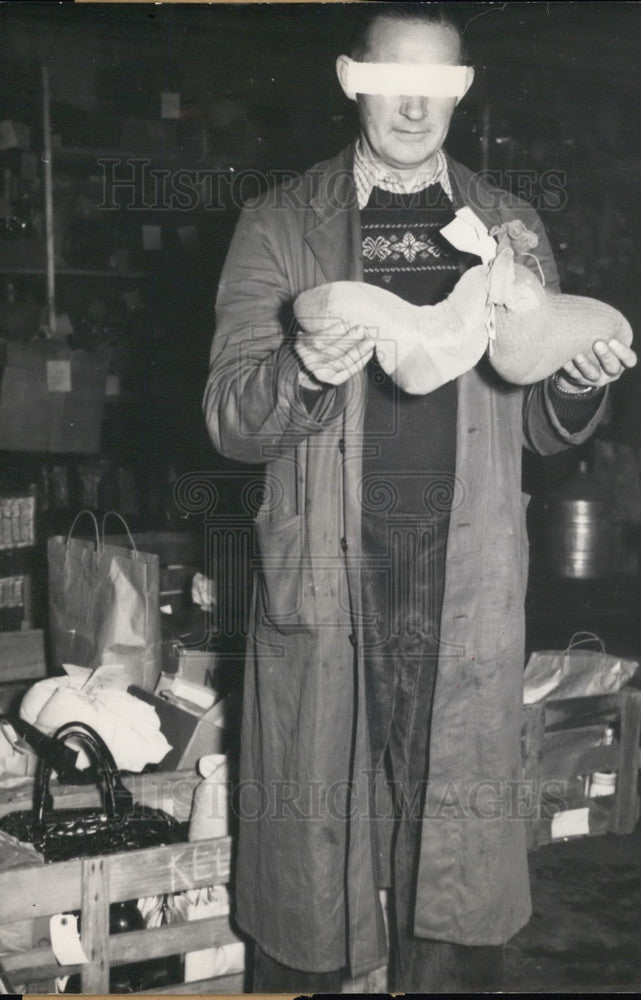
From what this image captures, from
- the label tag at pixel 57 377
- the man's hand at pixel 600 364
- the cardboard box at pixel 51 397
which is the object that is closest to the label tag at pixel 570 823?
the man's hand at pixel 600 364

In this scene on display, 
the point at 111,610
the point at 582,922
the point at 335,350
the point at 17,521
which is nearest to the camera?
the point at 335,350

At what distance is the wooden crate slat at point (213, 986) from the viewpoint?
62.0 inches

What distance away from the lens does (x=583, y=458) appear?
11.1 feet

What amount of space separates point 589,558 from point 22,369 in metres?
2.01

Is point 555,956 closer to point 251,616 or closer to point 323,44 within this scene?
point 251,616

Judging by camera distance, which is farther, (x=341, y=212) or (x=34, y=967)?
(x=34, y=967)

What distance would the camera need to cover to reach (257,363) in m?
1.28

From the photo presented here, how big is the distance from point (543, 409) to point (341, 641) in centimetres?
45

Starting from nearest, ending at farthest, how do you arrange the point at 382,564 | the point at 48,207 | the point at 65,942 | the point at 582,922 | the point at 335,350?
the point at 335,350 < the point at 382,564 < the point at 65,942 < the point at 582,922 < the point at 48,207

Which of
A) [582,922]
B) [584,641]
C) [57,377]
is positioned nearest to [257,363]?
[582,922]

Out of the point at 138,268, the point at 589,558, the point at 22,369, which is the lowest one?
the point at 589,558

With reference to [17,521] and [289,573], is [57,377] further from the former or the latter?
[289,573]

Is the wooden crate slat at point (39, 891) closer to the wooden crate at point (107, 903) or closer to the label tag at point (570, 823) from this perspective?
the wooden crate at point (107, 903)

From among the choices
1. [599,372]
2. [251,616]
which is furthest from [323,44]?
[251,616]
